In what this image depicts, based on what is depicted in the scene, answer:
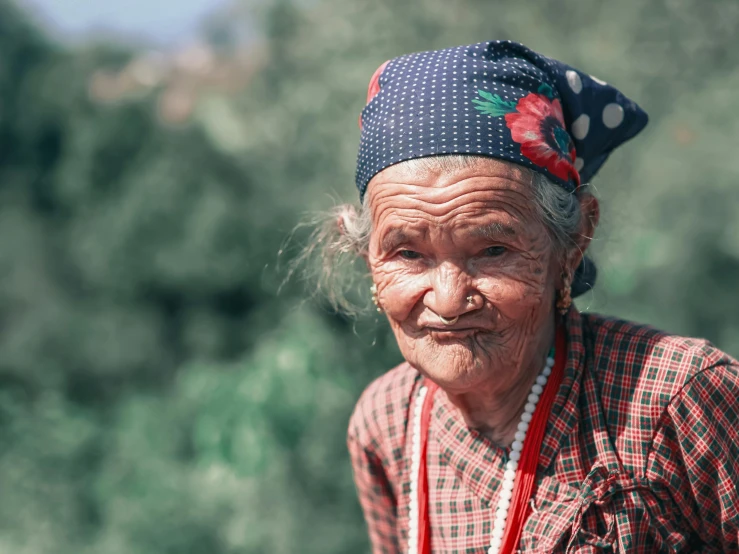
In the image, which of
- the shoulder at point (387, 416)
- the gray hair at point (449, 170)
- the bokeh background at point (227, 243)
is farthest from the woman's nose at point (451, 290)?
the bokeh background at point (227, 243)

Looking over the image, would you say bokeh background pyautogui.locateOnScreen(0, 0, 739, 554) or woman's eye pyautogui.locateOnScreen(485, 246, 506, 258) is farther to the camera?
bokeh background pyautogui.locateOnScreen(0, 0, 739, 554)

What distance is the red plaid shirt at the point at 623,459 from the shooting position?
74.3 inches

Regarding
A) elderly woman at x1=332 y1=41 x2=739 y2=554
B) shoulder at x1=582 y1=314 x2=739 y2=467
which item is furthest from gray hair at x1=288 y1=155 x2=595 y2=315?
shoulder at x1=582 y1=314 x2=739 y2=467

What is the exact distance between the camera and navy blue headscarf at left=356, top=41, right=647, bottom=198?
1845mm

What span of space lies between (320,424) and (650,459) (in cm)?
215

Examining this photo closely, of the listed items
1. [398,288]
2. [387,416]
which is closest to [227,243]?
[387,416]

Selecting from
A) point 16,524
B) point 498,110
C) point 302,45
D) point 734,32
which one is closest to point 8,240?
point 16,524

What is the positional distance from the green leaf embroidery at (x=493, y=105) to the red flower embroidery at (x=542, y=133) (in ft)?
0.04

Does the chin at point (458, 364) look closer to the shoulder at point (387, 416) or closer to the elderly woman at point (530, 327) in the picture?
the elderly woman at point (530, 327)

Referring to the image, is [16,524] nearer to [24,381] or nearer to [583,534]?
[24,381]

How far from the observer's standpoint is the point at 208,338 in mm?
4445

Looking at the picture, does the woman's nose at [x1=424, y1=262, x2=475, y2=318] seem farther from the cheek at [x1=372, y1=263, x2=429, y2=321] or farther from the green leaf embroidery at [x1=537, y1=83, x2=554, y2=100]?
the green leaf embroidery at [x1=537, y1=83, x2=554, y2=100]

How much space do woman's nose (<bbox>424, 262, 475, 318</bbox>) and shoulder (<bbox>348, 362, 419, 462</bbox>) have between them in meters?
0.56

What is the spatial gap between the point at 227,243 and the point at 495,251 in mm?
2687
